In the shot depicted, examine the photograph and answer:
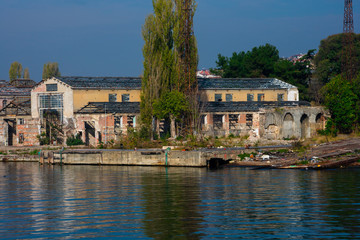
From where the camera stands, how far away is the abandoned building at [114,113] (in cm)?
5547

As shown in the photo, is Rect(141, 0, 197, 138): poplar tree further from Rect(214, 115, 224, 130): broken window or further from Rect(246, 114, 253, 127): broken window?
Rect(246, 114, 253, 127): broken window

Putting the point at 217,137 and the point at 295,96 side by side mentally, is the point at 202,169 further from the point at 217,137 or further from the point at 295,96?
the point at 295,96

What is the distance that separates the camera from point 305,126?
56.3 metres

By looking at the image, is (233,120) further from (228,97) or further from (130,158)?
(130,158)

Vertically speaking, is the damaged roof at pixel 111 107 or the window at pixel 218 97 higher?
the window at pixel 218 97

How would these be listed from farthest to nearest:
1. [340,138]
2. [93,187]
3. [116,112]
Result: [116,112]
[340,138]
[93,187]

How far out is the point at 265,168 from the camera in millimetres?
40938

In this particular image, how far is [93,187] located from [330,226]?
16.1m

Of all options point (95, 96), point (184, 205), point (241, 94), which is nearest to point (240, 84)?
point (241, 94)

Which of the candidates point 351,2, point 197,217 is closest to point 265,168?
point 197,217

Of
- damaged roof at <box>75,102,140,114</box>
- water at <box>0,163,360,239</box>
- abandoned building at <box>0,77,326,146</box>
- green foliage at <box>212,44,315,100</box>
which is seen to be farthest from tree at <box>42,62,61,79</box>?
water at <box>0,163,360,239</box>

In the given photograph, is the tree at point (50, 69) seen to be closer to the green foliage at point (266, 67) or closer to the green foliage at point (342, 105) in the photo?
the green foliage at point (266, 67)

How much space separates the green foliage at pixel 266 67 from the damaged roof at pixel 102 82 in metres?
21.9

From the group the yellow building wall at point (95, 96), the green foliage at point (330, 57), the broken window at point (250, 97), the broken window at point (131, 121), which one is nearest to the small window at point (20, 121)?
the yellow building wall at point (95, 96)
